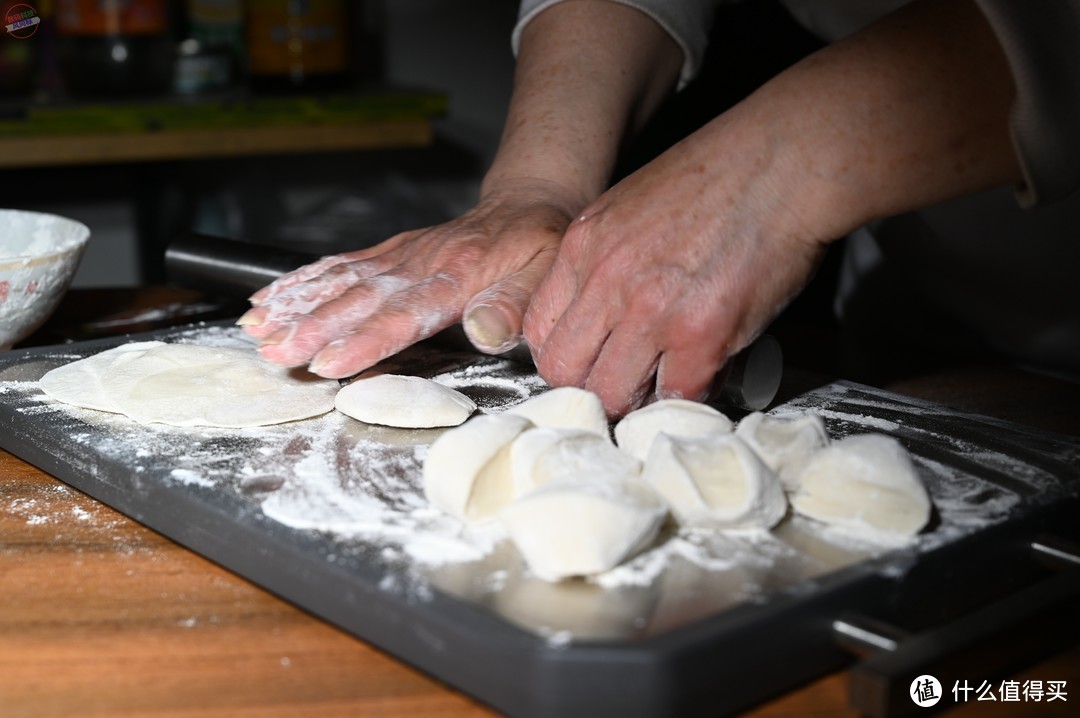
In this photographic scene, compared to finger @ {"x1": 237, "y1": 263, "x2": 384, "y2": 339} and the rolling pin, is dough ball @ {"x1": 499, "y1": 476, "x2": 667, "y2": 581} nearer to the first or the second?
the rolling pin

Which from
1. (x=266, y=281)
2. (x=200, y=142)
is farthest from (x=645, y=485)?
(x=200, y=142)

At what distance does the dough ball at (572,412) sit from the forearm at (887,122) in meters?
0.20

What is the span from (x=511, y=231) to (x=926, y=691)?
0.65 meters

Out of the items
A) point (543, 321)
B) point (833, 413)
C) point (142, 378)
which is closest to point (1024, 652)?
point (833, 413)

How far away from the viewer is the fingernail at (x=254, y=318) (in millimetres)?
1020

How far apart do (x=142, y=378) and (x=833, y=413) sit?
59cm

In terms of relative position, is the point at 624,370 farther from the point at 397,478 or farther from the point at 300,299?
the point at 300,299

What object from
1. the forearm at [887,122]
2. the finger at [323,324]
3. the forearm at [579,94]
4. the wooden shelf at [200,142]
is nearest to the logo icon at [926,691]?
the forearm at [887,122]

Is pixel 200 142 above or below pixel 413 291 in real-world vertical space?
above

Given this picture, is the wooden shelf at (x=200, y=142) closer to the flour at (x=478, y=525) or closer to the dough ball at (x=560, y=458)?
the flour at (x=478, y=525)

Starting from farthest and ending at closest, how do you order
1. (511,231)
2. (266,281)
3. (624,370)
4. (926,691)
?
(266,281) < (511,231) < (624,370) < (926,691)

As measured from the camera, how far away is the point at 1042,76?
2.39 ft

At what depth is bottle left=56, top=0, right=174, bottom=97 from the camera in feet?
7.35

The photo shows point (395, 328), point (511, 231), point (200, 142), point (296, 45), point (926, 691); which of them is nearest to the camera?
point (926, 691)
